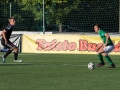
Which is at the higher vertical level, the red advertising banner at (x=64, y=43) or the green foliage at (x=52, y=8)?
the green foliage at (x=52, y=8)

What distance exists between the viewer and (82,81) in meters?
14.9

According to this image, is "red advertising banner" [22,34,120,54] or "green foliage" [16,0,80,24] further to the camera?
"green foliage" [16,0,80,24]

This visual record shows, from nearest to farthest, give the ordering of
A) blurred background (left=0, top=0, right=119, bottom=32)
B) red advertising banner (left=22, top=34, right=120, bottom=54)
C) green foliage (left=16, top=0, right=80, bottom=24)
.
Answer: red advertising banner (left=22, top=34, right=120, bottom=54)
blurred background (left=0, top=0, right=119, bottom=32)
green foliage (left=16, top=0, right=80, bottom=24)

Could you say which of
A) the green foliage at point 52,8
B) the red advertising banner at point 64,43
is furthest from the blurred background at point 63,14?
the red advertising banner at point 64,43

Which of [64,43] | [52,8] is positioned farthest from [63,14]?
[64,43]

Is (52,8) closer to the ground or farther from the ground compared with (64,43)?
farther from the ground

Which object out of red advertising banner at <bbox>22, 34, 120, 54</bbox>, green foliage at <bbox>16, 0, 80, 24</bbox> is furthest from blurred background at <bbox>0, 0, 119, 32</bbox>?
red advertising banner at <bbox>22, 34, 120, 54</bbox>

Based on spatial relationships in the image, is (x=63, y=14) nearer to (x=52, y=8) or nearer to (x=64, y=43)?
(x=52, y=8)

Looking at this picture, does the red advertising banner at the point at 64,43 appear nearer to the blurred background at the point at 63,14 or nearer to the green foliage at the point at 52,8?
the blurred background at the point at 63,14

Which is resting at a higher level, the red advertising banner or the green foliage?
the green foliage

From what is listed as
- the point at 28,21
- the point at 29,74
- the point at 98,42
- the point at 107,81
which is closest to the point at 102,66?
the point at 29,74

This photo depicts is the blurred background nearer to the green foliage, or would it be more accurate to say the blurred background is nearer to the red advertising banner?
the green foliage

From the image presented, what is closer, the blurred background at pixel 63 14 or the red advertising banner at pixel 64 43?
the red advertising banner at pixel 64 43

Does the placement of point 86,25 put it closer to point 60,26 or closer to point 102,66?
point 60,26
